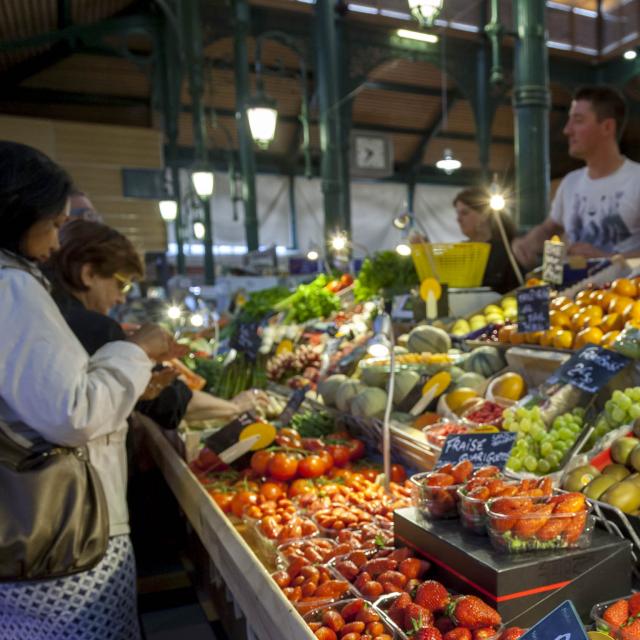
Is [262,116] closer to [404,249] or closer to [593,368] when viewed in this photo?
[404,249]

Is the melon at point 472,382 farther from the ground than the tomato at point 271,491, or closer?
farther from the ground

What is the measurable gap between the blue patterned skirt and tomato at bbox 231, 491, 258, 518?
407 millimetres

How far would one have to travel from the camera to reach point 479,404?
2385 millimetres

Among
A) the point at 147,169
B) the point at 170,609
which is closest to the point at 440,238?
the point at 147,169

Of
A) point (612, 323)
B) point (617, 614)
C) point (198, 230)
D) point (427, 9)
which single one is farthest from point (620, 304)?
point (198, 230)

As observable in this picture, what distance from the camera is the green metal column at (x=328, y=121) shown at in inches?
356

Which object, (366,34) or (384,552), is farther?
(366,34)

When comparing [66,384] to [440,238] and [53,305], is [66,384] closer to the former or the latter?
[53,305]

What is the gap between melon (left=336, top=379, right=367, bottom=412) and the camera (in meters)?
2.90

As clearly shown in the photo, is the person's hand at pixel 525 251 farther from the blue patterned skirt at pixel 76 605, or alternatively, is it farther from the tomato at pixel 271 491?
the blue patterned skirt at pixel 76 605

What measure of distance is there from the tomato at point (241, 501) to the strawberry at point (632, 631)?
1.37m

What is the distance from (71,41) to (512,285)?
1015 centimetres

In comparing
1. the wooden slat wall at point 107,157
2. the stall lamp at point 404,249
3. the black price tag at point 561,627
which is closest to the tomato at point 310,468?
the black price tag at point 561,627

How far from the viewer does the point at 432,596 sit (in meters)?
1.32
